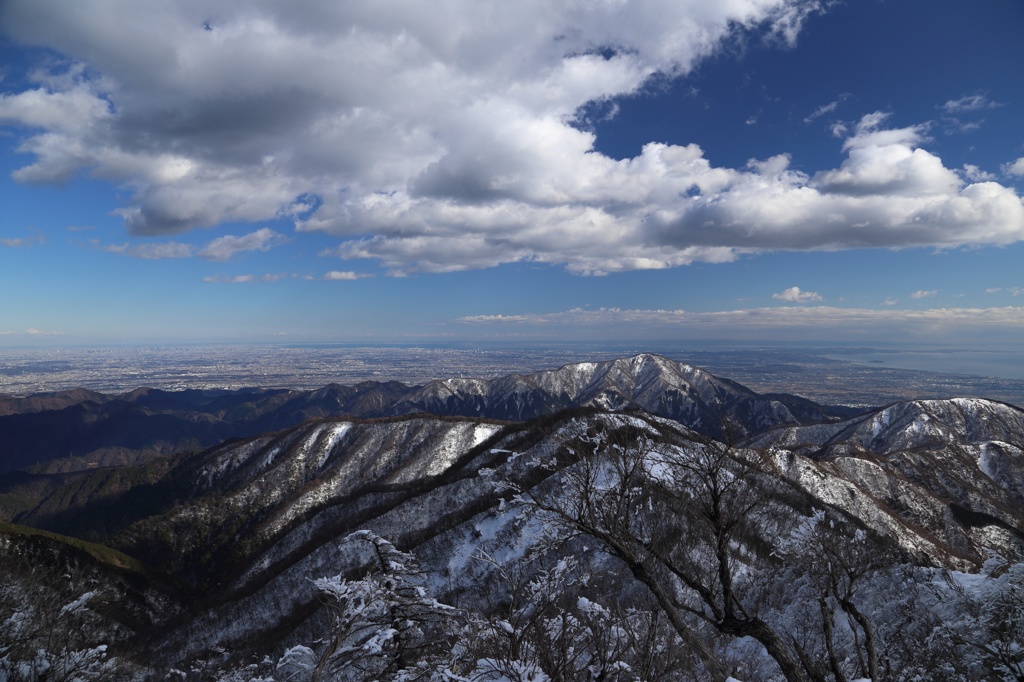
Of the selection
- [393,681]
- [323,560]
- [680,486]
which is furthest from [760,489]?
[323,560]

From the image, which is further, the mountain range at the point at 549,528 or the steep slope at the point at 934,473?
the steep slope at the point at 934,473

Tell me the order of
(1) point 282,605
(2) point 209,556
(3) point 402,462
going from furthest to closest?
1. (3) point 402,462
2. (2) point 209,556
3. (1) point 282,605

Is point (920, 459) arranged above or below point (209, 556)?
above

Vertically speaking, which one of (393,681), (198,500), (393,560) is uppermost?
(393,560)

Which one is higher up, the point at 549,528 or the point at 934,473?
the point at 549,528

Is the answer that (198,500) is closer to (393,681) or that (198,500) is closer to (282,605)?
(282,605)

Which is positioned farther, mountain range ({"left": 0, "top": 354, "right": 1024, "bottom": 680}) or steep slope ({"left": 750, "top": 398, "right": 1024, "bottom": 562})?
steep slope ({"left": 750, "top": 398, "right": 1024, "bottom": 562})

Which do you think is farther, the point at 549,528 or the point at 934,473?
the point at 934,473

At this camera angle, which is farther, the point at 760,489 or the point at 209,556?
the point at 209,556
